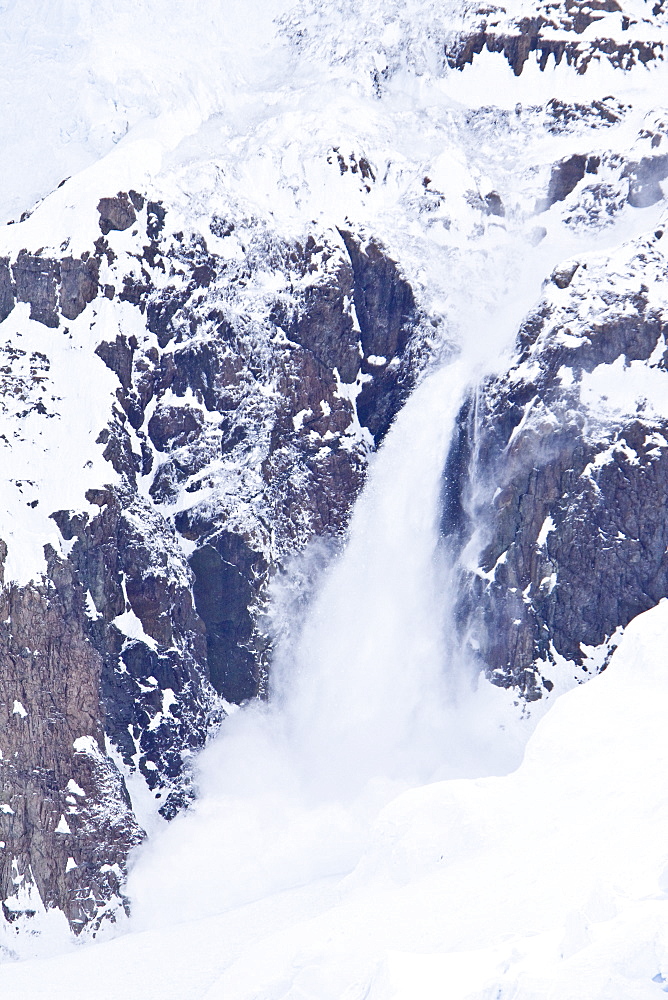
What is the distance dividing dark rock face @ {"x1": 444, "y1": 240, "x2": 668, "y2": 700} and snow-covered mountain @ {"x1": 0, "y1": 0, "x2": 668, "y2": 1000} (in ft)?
0.91

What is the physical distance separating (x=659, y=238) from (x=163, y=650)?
60633mm

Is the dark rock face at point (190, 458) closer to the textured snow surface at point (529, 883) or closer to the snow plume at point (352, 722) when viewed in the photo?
the snow plume at point (352, 722)

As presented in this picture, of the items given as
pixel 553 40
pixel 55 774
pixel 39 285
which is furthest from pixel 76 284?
pixel 553 40

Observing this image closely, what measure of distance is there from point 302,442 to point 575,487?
29.0 metres

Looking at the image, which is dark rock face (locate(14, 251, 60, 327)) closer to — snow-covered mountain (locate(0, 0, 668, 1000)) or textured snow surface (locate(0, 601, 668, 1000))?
snow-covered mountain (locate(0, 0, 668, 1000))

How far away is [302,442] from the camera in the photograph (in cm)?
13888

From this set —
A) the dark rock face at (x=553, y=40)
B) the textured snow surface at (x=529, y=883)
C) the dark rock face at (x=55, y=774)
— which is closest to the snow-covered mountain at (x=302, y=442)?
the dark rock face at (x=55, y=774)

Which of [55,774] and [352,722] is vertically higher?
[55,774]

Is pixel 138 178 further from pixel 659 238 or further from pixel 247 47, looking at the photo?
pixel 659 238

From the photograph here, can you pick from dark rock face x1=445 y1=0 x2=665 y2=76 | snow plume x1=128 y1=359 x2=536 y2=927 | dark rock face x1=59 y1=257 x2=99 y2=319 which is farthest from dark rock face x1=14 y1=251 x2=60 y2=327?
dark rock face x1=445 y1=0 x2=665 y2=76

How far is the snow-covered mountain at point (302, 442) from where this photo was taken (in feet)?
407

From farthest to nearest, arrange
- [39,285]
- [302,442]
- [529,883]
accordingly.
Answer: [302,442] < [39,285] < [529,883]

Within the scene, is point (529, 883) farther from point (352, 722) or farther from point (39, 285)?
point (39, 285)

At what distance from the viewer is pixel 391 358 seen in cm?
14238
